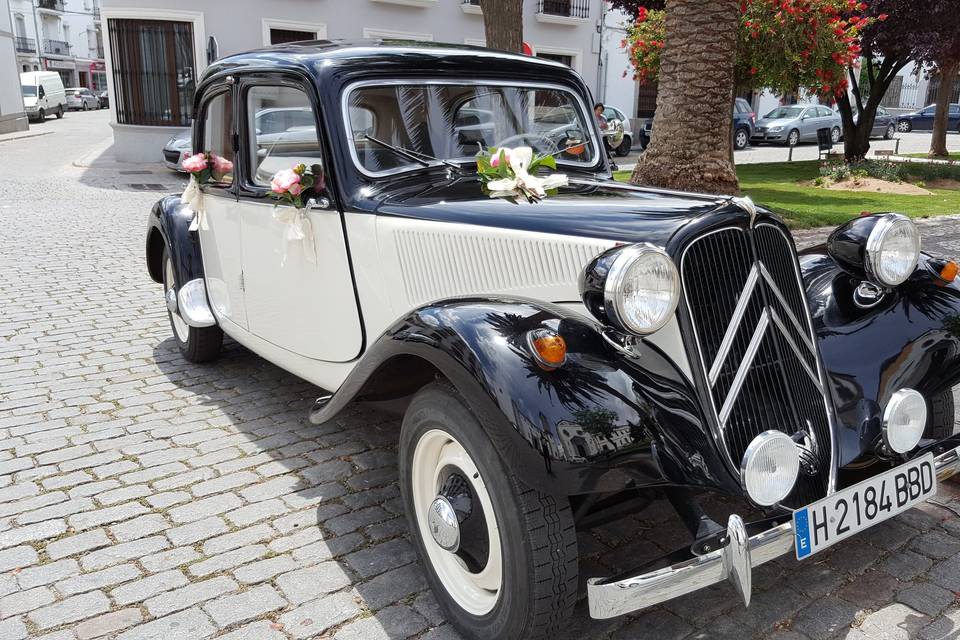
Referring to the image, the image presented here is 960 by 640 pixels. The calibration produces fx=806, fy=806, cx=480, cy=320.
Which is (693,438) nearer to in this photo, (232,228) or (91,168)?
(232,228)

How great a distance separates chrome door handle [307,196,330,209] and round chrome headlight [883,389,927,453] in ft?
7.00

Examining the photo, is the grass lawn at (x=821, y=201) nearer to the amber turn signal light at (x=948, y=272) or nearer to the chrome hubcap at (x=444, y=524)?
the amber turn signal light at (x=948, y=272)

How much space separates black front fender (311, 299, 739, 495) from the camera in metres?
2.03

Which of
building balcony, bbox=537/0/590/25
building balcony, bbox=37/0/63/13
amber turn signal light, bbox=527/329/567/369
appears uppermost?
building balcony, bbox=37/0/63/13

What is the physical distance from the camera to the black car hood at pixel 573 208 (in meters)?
2.38

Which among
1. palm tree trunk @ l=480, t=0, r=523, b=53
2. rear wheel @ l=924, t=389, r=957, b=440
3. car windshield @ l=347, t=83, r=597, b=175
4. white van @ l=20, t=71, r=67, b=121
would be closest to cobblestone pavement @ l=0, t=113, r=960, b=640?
rear wheel @ l=924, t=389, r=957, b=440

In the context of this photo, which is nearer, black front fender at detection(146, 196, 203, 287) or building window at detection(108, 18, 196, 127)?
black front fender at detection(146, 196, 203, 287)

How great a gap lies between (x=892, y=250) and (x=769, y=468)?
1205 millimetres

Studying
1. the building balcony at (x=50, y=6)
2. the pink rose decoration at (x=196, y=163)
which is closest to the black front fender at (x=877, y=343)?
the pink rose decoration at (x=196, y=163)

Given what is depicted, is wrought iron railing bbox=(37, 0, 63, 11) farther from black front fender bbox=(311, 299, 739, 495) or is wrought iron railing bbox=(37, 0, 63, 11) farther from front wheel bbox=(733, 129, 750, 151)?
black front fender bbox=(311, 299, 739, 495)

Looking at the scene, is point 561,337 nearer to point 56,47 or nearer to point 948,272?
point 948,272

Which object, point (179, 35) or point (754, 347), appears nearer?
point (754, 347)

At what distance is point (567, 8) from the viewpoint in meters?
22.6

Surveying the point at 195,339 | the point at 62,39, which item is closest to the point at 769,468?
the point at 195,339
